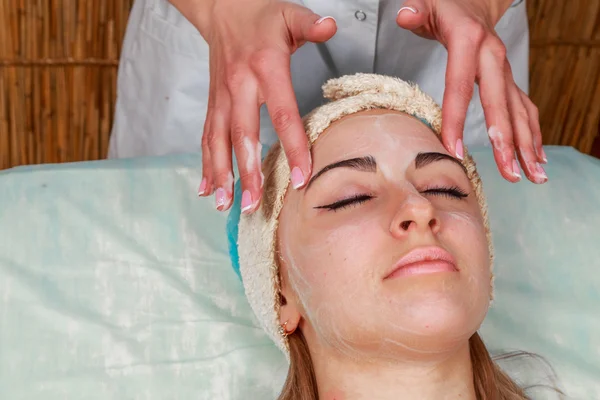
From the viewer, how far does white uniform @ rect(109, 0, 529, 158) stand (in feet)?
4.90

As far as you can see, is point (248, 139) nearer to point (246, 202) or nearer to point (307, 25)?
point (246, 202)

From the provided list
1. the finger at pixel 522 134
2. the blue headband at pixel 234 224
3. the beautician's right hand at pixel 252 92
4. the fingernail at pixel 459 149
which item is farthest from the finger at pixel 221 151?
the finger at pixel 522 134

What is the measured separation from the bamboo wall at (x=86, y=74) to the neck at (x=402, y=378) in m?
1.57

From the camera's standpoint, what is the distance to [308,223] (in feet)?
3.69

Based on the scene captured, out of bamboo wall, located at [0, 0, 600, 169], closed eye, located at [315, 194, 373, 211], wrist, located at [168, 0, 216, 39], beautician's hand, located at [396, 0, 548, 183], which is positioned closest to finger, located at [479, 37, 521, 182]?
beautician's hand, located at [396, 0, 548, 183]

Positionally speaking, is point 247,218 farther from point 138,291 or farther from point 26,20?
point 26,20

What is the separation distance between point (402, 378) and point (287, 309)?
0.25 meters

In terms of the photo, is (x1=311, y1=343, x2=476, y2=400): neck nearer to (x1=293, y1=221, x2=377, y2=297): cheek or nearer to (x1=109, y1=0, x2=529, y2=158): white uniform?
(x1=293, y1=221, x2=377, y2=297): cheek

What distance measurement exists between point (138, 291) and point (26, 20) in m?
1.17

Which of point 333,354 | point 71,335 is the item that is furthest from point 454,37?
point 71,335

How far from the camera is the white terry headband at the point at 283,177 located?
1.20 meters

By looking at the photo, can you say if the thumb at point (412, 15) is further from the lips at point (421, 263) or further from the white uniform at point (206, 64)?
the lips at point (421, 263)

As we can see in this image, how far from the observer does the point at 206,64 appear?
1583 mm

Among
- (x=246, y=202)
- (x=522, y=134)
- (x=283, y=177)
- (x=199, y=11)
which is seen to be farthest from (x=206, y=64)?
(x=522, y=134)
